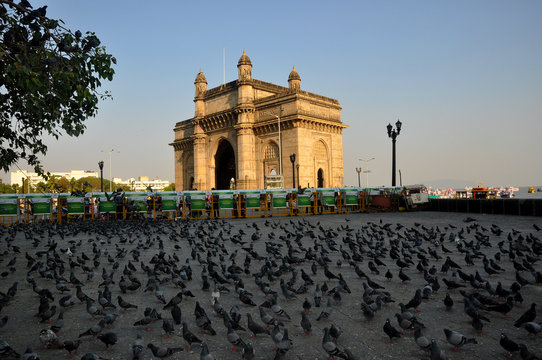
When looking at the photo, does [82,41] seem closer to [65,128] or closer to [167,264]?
[65,128]

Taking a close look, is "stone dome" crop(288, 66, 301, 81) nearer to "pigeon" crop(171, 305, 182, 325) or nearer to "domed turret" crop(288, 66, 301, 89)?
"domed turret" crop(288, 66, 301, 89)

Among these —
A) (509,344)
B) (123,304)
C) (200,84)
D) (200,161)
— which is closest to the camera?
(509,344)

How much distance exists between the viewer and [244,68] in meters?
47.3

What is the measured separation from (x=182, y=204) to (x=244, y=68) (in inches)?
1113

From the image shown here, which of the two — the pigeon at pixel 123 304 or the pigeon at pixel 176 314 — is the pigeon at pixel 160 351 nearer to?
the pigeon at pixel 176 314

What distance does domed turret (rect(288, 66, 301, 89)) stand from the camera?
45.4 meters

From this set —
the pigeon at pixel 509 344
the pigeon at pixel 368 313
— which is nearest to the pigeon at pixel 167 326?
the pigeon at pixel 368 313

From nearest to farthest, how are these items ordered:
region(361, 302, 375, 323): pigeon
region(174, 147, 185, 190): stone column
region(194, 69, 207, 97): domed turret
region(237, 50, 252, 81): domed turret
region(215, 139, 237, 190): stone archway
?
region(361, 302, 375, 323): pigeon → region(237, 50, 252, 81): domed turret → region(215, 139, 237, 190): stone archway → region(194, 69, 207, 97): domed turret → region(174, 147, 185, 190): stone column

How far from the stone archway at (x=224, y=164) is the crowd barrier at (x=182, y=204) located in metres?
27.6

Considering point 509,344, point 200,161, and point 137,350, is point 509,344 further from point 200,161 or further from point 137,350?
point 200,161

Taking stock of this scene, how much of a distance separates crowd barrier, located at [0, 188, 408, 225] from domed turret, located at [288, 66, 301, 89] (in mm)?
21038

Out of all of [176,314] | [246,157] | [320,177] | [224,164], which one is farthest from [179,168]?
[176,314]

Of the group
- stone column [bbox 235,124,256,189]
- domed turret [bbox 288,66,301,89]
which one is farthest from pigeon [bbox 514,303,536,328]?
domed turret [bbox 288,66,301,89]

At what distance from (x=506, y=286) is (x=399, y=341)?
3.37 metres
